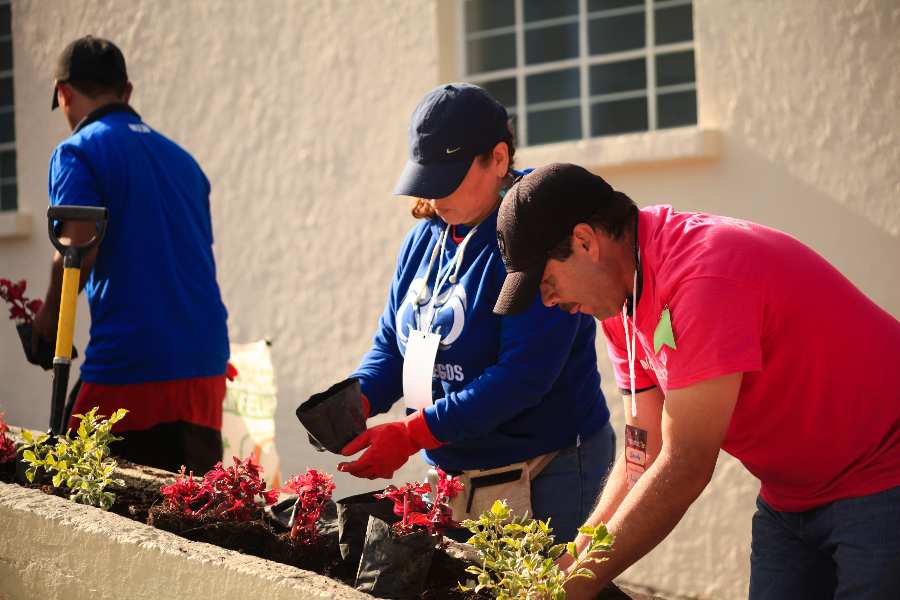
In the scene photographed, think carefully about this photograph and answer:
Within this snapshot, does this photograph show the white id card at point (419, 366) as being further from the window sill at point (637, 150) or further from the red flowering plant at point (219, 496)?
the window sill at point (637, 150)

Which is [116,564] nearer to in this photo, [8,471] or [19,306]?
[8,471]

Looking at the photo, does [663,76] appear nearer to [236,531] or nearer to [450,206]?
[450,206]

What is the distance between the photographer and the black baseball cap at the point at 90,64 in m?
4.03

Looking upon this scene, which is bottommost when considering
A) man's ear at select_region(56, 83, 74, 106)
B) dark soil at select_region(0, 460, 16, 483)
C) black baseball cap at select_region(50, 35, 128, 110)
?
dark soil at select_region(0, 460, 16, 483)

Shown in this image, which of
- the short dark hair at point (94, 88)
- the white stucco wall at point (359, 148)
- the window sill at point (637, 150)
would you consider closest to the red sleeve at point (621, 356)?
the short dark hair at point (94, 88)

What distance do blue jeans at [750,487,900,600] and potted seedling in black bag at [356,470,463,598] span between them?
0.71m

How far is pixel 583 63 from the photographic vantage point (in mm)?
5859

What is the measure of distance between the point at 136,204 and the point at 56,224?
0.27m

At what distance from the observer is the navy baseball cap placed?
3.02 meters

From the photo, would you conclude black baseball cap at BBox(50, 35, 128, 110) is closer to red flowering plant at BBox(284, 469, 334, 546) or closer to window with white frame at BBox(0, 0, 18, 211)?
red flowering plant at BBox(284, 469, 334, 546)

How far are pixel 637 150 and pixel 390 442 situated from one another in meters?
2.77

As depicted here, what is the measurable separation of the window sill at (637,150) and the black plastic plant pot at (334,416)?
258cm

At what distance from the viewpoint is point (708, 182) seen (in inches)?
208

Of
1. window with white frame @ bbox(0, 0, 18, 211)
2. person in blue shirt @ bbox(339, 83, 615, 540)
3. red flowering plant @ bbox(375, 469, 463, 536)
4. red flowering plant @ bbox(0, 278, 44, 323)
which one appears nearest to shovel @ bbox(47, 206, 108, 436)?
red flowering plant @ bbox(0, 278, 44, 323)
